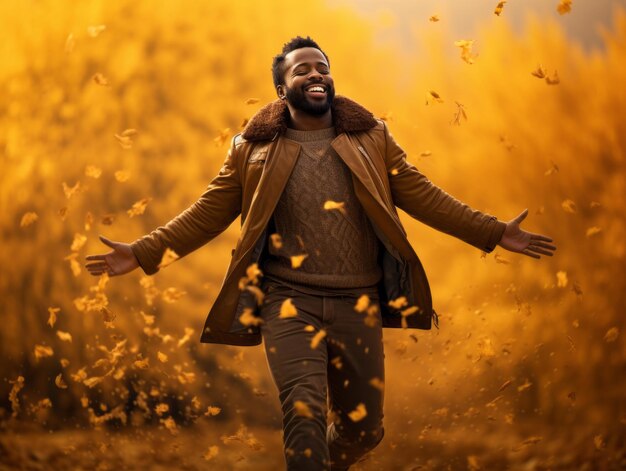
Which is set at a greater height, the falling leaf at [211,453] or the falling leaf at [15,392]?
the falling leaf at [15,392]

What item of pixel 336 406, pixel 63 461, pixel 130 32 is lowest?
pixel 63 461

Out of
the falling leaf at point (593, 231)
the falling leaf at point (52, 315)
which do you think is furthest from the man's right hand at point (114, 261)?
the falling leaf at point (593, 231)

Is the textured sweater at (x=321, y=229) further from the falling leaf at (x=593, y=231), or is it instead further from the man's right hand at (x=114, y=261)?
the falling leaf at (x=593, y=231)

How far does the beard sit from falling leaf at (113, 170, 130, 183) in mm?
2980

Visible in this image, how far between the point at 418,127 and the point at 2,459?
332 centimetres

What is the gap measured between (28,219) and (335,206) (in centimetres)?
327

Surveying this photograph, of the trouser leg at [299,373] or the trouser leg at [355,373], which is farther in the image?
the trouser leg at [355,373]

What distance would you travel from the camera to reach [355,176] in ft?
11.2

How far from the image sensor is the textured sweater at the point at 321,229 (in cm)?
341

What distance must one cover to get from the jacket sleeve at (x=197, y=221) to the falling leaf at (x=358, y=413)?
0.86 meters

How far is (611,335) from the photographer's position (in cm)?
565

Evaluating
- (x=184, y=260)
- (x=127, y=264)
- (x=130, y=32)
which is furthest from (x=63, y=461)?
(x=130, y=32)

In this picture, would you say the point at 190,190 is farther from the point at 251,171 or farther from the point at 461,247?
the point at 251,171

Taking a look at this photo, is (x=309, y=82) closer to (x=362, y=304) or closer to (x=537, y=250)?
(x=362, y=304)
